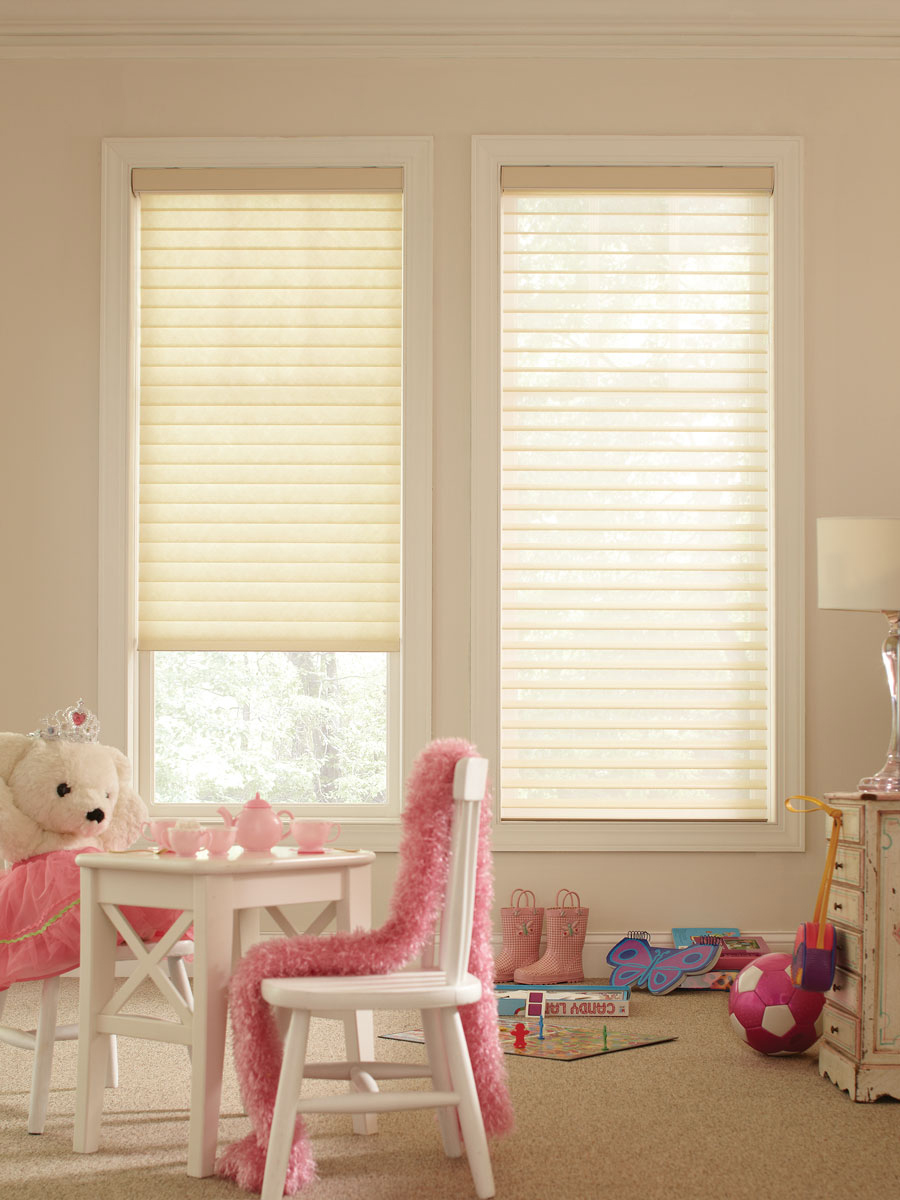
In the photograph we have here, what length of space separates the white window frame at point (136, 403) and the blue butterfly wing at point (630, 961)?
2.58 feet

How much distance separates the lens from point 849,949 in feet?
8.47

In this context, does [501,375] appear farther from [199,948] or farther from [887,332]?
[199,948]

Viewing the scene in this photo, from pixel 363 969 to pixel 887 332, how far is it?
2.84 m

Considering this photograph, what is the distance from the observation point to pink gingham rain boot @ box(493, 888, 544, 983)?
11.5 feet

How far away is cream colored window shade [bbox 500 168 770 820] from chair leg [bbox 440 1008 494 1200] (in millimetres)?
1805

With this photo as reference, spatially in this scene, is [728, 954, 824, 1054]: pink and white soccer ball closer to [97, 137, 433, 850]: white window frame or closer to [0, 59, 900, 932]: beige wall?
[0, 59, 900, 932]: beige wall

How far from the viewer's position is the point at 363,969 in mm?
1905

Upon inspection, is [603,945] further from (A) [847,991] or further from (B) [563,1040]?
(A) [847,991]

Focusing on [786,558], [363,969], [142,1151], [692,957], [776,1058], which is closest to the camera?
[363,969]

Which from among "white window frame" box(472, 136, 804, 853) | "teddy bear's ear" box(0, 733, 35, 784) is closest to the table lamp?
"white window frame" box(472, 136, 804, 853)

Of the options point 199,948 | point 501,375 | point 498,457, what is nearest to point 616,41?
point 501,375

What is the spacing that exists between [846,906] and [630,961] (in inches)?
40.3

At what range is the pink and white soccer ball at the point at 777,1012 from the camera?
8.86 ft

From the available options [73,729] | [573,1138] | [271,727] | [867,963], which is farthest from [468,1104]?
[271,727]
